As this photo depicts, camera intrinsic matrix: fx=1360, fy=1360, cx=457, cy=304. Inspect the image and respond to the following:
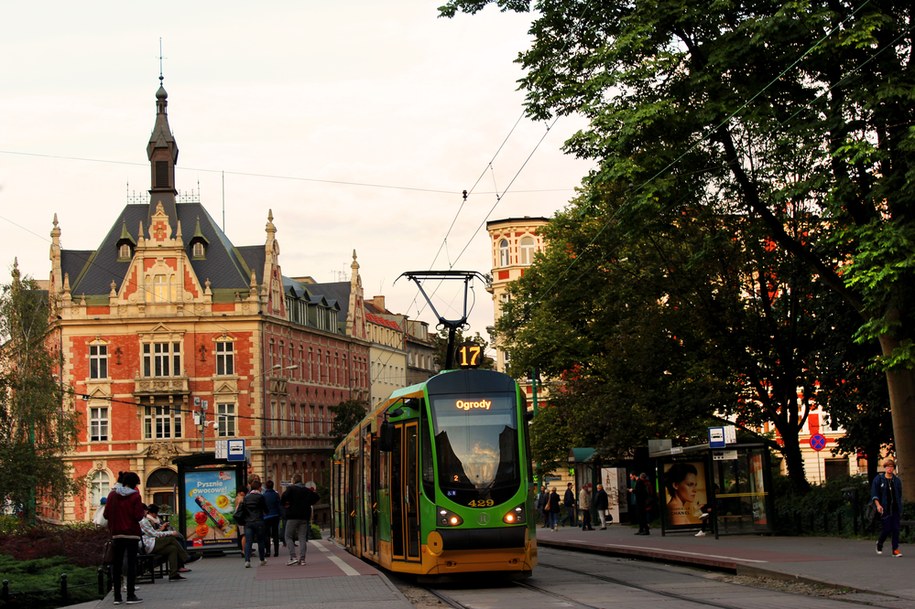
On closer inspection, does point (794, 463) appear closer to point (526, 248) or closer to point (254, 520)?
point (254, 520)

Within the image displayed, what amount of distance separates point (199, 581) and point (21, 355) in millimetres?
43404

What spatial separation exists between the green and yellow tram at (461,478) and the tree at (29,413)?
37533 millimetres

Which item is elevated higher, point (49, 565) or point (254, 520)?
point (254, 520)

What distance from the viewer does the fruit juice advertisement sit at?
31781mm

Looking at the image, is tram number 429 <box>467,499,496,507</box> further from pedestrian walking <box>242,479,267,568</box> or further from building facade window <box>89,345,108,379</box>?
building facade window <box>89,345,108,379</box>

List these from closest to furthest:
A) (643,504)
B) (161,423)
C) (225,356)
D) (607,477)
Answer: (643,504) → (607,477) → (161,423) → (225,356)

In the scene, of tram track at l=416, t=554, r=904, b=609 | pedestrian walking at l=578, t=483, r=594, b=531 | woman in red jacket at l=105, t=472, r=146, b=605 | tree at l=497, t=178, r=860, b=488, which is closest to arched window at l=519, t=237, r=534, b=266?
tree at l=497, t=178, r=860, b=488

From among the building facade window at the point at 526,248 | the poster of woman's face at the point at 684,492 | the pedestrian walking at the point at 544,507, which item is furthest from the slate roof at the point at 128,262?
the poster of woman's face at the point at 684,492

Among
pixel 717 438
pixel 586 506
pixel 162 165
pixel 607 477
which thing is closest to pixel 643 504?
pixel 717 438

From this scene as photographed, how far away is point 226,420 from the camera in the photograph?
83375 millimetres

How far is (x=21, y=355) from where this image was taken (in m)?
62.4

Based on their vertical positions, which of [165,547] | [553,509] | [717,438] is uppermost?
[717,438]

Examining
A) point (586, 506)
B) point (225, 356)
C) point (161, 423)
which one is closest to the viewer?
point (586, 506)

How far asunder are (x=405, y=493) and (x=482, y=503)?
1.47 meters
